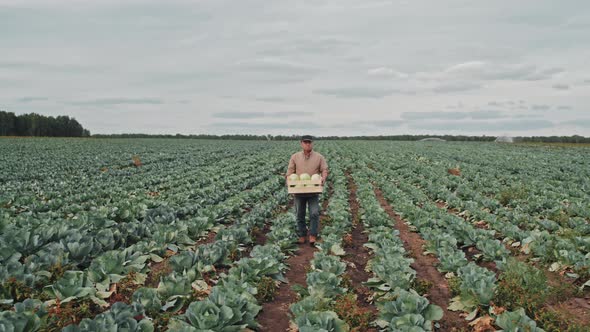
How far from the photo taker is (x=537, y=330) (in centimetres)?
479

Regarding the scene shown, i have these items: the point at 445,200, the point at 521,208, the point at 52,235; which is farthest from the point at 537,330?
the point at 445,200

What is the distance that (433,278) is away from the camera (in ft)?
25.5

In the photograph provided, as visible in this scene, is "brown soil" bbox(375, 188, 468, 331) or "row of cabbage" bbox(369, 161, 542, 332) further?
"brown soil" bbox(375, 188, 468, 331)

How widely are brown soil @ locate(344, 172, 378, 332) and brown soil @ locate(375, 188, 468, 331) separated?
0.89m

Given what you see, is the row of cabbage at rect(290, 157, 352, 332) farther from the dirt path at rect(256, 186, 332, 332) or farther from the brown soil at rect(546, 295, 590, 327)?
the brown soil at rect(546, 295, 590, 327)

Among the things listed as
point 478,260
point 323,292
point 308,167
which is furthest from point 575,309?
point 308,167

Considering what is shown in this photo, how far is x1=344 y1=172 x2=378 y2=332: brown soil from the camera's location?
21.9ft

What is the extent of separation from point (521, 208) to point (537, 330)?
974cm

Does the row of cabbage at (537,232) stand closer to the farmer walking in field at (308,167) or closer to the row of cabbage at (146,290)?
the farmer walking in field at (308,167)

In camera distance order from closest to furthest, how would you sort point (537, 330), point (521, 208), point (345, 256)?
point (537, 330) → point (345, 256) → point (521, 208)

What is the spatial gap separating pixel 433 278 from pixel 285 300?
276 centimetres

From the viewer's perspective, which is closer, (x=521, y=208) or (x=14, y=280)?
(x=14, y=280)

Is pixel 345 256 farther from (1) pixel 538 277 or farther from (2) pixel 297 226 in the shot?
(1) pixel 538 277

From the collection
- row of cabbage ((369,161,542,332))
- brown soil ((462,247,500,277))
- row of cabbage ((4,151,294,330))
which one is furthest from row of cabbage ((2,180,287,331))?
brown soil ((462,247,500,277))
